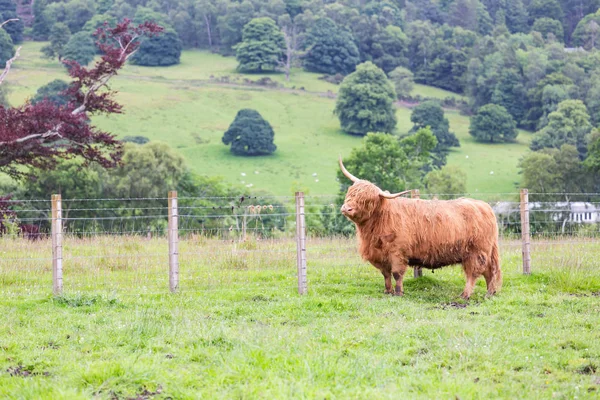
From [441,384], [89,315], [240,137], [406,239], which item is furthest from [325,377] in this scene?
[240,137]

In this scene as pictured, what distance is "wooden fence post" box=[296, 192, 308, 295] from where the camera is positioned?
1282 cm

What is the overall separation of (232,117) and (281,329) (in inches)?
3349

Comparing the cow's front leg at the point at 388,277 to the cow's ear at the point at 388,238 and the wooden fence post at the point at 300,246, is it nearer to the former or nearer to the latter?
the cow's ear at the point at 388,238

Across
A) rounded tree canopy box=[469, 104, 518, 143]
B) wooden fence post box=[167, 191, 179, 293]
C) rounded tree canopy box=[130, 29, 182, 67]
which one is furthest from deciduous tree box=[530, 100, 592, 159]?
wooden fence post box=[167, 191, 179, 293]

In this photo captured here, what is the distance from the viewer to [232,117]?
93500 mm

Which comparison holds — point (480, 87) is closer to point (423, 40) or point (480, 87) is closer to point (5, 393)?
point (423, 40)

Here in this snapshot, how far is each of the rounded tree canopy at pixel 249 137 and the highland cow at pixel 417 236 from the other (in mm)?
69051

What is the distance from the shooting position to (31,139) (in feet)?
72.9

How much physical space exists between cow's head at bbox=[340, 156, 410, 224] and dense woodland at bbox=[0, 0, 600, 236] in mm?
49861

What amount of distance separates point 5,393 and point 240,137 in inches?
2994

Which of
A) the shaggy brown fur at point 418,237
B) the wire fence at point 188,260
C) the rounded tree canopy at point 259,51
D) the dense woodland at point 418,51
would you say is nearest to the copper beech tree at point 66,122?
the wire fence at point 188,260

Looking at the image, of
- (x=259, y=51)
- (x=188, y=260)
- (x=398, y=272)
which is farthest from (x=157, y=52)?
(x=398, y=272)

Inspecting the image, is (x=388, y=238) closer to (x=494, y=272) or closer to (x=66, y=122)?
(x=494, y=272)

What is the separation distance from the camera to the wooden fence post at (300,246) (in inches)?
505
